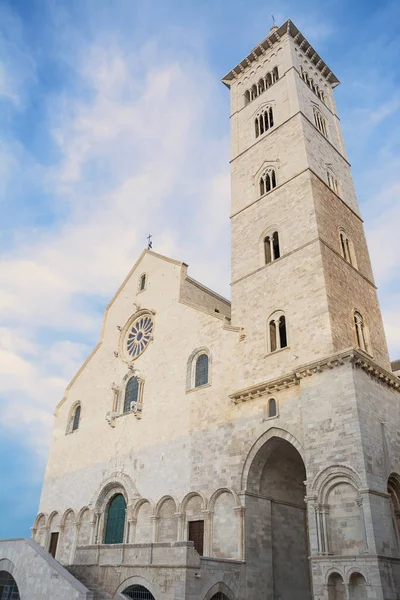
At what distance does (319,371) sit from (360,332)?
4089mm

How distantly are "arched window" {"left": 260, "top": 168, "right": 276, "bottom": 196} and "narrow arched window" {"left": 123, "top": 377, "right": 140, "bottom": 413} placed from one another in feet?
38.3

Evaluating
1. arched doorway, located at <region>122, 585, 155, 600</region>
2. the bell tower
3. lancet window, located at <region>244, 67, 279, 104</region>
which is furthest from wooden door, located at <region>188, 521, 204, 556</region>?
lancet window, located at <region>244, 67, 279, 104</region>

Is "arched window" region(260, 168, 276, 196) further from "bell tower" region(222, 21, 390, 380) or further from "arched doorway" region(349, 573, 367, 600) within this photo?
"arched doorway" region(349, 573, 367, 600)

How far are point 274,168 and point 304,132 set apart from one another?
2.21m

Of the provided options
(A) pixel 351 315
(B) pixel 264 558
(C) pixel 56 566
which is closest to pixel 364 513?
(B) pixel 264 558

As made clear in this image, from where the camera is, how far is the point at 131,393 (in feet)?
82.3

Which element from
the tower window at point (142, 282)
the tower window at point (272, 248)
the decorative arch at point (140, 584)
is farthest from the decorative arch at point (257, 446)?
the tower window at point (142, 282)

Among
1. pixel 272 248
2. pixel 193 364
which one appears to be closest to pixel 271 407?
pixel 193 364

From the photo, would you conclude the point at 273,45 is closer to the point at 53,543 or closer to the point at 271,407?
the point at 271,407

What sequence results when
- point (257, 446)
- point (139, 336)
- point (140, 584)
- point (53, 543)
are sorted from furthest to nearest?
point (139, 336)
point (53, 543)
point (257, 446)
point (140, 584)

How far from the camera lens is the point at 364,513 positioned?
13398 millimetres

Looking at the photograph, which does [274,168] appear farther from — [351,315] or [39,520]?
[39,520]

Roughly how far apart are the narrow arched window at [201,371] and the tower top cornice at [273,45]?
2012 cm

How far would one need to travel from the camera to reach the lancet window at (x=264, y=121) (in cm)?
2659
